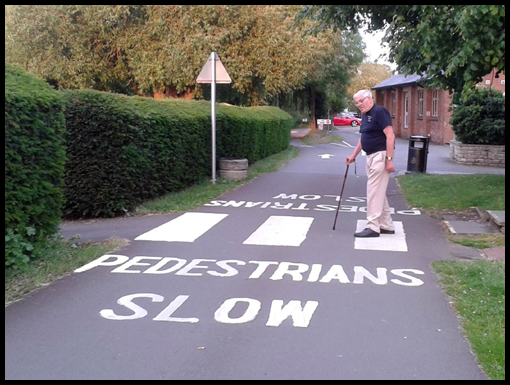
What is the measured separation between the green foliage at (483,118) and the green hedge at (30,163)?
16.3 metres

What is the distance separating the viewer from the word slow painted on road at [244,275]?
5.43 metres

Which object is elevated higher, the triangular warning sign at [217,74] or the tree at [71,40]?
the tree at [71,40]

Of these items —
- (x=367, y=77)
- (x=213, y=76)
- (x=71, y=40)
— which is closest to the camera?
(x=213, y=76)

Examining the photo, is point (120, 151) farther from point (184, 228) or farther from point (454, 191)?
point (454, 191)

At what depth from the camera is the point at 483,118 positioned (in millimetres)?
21250

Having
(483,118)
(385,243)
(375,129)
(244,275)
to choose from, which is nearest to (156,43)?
(483,118)

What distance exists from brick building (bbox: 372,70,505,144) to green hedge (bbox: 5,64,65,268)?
23714 millimetres

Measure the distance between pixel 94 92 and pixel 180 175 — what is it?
10.5 feet

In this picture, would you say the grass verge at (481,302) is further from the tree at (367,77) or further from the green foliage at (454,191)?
the tree at (367,77)

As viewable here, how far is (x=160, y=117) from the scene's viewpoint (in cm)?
1177

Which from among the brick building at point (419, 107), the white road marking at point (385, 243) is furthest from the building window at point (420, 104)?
the white road marking at point (385, 243)

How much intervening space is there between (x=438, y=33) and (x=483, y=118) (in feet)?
37.8

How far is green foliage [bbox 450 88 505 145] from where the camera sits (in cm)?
2089

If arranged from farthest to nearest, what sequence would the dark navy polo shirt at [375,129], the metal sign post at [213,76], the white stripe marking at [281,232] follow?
the metal sign post at [213,76]
the dark navy polo shirt at [375,129]
the white stripe marking at [281,232]
